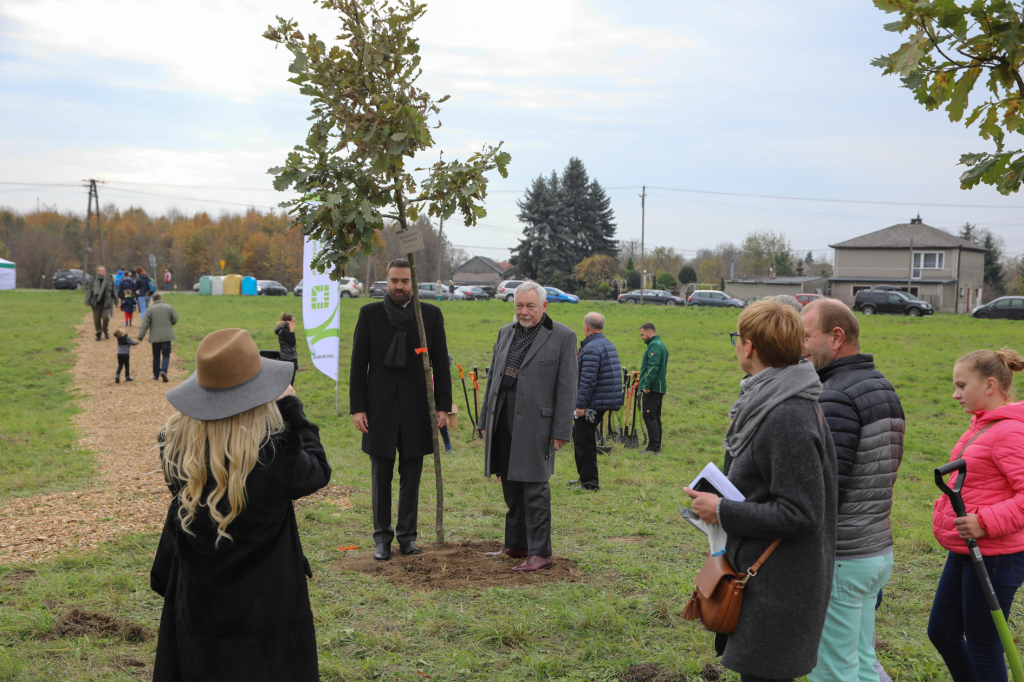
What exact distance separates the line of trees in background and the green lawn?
4337 centimetres

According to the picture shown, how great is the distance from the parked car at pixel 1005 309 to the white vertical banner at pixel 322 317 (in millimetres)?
33412

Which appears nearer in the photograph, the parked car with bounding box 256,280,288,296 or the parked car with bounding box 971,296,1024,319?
the parked car with bounding box 971,296,1024,319

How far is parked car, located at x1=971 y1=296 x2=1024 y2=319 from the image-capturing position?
112ft

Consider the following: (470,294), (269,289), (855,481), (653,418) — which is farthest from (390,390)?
(269,289)

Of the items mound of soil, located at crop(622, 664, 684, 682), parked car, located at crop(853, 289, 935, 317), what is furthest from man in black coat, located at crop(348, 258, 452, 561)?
parked car, located at crop(853, 289, 935, 317)

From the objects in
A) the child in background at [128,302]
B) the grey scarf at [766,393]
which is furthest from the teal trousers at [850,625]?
the child in background at [128,302]

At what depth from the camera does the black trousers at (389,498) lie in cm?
542

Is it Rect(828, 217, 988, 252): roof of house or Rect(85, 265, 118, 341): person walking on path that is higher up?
Rect(828, 217, 988, 252): roof of house

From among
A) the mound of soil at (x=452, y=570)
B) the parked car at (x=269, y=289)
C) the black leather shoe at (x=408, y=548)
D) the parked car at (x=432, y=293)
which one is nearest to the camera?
the mound of soil at (x=452, y=570)

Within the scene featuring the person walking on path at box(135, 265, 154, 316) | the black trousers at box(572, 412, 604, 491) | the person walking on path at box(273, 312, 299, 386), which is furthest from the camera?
the person walking on path at box(135, 265, 154, 316)

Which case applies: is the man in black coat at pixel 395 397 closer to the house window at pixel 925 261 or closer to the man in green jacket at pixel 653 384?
the man in green jacket at pixel 653 384

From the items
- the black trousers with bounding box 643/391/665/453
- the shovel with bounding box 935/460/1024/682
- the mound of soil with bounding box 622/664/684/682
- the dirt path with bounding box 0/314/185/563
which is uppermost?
the shovel with bounding box 935/460/1024/682

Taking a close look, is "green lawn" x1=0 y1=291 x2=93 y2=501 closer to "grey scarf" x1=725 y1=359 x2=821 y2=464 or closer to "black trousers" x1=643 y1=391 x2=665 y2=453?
"black trousers" x1=643 y1=391 x2=665 y2=453

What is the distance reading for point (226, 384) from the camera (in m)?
2.30
